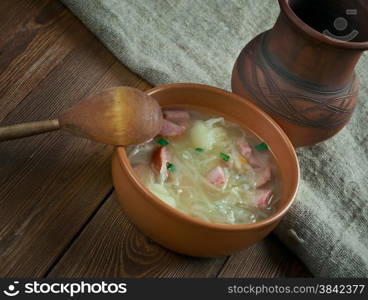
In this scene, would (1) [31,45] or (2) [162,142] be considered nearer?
(2) [162,142]

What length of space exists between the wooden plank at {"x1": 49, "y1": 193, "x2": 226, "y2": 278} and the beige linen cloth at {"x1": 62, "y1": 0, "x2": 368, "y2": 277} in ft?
0.60

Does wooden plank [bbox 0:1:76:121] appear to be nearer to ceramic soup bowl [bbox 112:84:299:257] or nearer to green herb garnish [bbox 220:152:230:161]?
ceramic soup bowl [bbox 112:84:299:257]

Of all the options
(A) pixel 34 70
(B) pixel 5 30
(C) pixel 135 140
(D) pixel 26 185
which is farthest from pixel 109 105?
(B) pixel 5 30

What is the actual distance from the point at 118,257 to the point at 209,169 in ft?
0.68

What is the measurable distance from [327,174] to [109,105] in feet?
1.65

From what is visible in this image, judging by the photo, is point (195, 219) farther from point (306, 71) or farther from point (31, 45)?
point (31, 45)

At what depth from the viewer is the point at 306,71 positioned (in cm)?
114

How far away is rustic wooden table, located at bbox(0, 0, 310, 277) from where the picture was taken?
3.34ft

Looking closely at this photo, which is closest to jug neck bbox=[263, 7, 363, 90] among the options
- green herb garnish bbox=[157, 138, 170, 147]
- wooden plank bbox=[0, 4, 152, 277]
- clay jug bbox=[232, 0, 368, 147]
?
clay jug bbox=[232, 0, 368, 147]

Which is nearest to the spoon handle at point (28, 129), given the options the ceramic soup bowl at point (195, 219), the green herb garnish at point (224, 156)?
the ceramic soup bowl at point (195, 219)

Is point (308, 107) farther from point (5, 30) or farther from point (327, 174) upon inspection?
point (5, 30)

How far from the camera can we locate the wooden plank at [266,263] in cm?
110

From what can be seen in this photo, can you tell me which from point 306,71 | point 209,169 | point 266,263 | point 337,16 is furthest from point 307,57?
point 266,263

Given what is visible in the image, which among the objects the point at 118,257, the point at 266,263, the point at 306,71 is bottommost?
the point at 266,263
